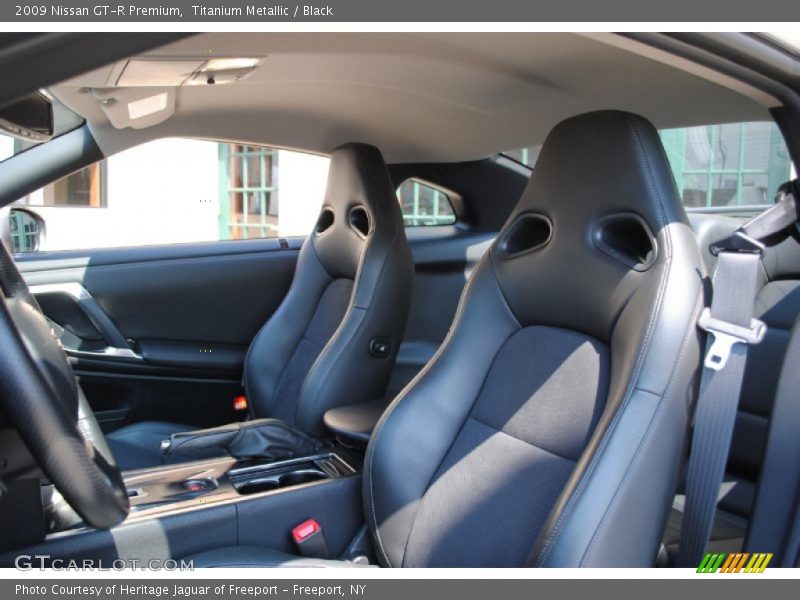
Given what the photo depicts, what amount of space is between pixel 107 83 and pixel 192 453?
95 centimetres

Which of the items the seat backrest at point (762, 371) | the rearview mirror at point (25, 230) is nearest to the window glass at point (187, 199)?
the rearview mirror at point (25, 230)

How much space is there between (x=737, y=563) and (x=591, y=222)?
0.68m

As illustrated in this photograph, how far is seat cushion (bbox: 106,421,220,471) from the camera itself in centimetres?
207

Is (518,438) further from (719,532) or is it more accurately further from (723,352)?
(719,532)

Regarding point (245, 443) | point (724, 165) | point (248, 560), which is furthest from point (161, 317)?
point (724, 165)

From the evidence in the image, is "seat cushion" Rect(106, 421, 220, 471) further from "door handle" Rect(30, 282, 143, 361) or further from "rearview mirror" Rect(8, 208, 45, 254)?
"rearview mirror" Rect(8, 208, 45, 254)

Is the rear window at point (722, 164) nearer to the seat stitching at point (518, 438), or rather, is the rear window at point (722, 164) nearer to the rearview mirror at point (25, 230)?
the seat stitching at point (518, 438)

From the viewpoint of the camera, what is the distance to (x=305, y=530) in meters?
1.54

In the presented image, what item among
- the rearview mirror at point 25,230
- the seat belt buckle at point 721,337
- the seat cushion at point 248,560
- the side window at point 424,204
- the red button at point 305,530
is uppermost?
the side window at point 424,204

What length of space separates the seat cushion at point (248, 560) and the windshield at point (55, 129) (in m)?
1.19

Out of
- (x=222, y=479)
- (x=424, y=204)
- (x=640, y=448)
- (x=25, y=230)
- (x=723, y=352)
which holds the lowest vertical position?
(x=222, y=479)

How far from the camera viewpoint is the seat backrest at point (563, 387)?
1.13 meters
